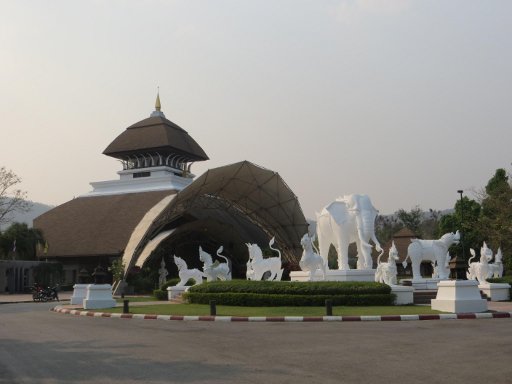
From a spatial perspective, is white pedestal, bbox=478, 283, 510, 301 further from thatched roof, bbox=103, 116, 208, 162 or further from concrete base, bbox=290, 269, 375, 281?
thatched roof, bbox=103, 116, 208, 162

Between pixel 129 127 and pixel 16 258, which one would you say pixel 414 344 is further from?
pixel 129 127

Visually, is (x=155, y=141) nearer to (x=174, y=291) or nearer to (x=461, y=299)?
(x=174, y=291)

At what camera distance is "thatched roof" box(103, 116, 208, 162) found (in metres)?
62.9

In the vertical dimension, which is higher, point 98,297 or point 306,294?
point 306,294

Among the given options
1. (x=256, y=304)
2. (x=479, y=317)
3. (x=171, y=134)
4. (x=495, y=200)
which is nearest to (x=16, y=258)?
(x=171, y=134)

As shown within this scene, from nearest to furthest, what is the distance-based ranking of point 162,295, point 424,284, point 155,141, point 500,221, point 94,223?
point 424,284, point 162,295, point 500,221, point 94,223, point 155,141

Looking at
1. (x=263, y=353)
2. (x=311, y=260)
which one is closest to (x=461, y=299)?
(x=311, y=260)

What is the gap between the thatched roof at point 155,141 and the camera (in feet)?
206

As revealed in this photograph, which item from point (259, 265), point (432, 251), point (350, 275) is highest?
point (432, 251)

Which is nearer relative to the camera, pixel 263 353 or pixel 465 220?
pixel 263 353

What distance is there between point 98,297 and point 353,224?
12101 mm

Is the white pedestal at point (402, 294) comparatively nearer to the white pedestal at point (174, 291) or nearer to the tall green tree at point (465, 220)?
the white pedestal at point (174, 291)

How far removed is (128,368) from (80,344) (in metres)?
3.39

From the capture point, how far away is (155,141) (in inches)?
2479
